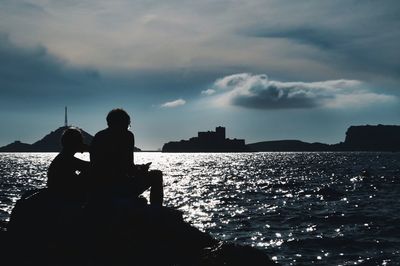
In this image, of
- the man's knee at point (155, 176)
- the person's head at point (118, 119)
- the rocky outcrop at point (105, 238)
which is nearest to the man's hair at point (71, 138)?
the person's head at point (118, 119)

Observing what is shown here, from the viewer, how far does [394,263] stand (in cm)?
1407

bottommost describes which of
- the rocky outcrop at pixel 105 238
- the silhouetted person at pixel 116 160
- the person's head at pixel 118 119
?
the rocky outcrop at pixel 105 238

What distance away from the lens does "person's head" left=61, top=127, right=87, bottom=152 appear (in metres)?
9.18

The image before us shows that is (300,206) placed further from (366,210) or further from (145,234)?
(145,234)

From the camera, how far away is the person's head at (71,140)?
30.1ft

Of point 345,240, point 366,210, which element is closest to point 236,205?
point 366,210

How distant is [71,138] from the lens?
363 inches

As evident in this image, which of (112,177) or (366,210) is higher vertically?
(112,177)

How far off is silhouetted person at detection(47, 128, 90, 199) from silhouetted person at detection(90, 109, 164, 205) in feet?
0.97

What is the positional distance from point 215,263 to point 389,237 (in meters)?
12.2

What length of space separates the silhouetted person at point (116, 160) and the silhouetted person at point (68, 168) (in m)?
0.29

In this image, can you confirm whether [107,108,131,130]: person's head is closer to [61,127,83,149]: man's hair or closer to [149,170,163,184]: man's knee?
[61,127,83,149]: man's hair

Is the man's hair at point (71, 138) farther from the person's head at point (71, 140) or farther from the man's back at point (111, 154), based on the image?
the man's back at point (111, 154)

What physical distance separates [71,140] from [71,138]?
4 centimetres
